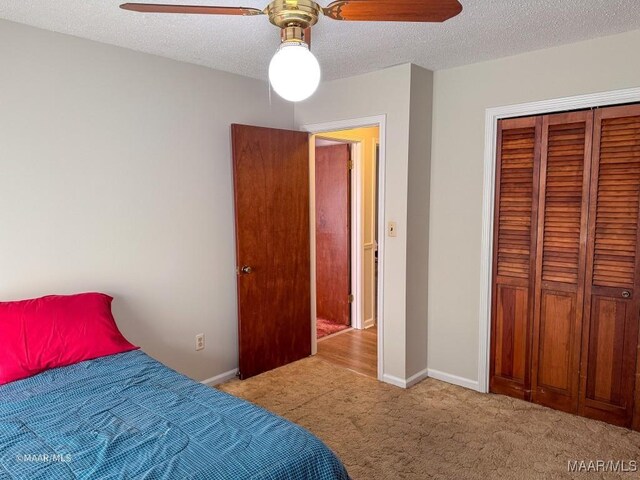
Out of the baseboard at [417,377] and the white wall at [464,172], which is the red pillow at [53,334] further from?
the white wall at [464,172]

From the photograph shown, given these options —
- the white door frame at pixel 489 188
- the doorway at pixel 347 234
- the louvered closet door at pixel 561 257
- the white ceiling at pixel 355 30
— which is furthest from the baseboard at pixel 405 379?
the white ceiling at pixel 355 30

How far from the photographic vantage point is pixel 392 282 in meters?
3.28

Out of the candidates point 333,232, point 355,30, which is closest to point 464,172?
point 355,30

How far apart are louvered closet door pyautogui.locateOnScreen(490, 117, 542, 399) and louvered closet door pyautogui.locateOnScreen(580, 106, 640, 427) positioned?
342 millimetres

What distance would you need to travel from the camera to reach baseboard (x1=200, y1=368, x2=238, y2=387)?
3286 millimetres

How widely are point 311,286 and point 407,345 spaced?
1.01m

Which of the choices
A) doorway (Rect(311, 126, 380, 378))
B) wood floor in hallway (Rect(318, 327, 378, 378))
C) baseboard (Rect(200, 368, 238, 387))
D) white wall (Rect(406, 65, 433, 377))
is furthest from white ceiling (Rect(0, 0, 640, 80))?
wood floor in hallway (Rect(318, 327, 378, 378))

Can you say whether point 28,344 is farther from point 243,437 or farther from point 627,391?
point 627,391

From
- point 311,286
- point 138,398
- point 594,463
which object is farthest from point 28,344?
point 594,463

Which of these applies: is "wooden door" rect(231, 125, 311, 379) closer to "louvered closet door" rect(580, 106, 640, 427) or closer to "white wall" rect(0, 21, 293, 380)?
"white wall" rect(0, 21, 293, 380)

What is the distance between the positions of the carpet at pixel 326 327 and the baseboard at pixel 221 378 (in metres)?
1.23

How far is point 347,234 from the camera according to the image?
4672 millimetres

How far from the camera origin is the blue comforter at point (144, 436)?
138cm

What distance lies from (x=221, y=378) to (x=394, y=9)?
2804 millimetres
